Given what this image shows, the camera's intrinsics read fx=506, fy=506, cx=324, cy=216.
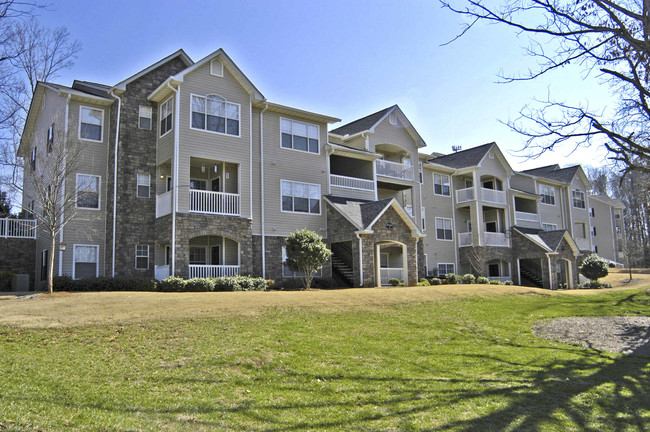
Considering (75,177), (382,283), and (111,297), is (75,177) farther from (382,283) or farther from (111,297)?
(382,283)

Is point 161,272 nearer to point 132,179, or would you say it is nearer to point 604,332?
point 132,179

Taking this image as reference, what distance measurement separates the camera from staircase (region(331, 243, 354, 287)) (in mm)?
26328

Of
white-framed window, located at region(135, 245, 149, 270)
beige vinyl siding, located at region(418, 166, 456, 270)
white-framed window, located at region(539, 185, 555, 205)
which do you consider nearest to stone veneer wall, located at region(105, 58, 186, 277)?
white-framed window, located at region(135, 245, 149, 270)

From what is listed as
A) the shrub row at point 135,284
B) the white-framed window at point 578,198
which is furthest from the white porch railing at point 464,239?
the shrub row at point 135,284

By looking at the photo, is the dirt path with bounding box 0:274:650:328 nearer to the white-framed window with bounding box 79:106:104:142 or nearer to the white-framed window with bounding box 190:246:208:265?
the white-framed window with bounding box 190:246:208:265

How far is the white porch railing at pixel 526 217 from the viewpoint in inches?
1599

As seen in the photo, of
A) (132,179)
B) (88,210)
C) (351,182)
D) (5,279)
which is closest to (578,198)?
(351,182)

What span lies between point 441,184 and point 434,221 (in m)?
3.04

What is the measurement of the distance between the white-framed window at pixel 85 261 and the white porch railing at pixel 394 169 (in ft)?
54.1

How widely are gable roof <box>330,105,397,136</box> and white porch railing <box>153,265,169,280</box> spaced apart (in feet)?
47.8

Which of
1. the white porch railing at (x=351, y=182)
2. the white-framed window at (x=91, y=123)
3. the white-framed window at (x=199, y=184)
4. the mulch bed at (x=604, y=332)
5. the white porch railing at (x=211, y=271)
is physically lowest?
the mulch bed at (x=604, y=332)

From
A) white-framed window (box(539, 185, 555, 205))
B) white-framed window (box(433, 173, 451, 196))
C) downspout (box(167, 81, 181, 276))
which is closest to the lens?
downspout (box(167, 81, 181, 276))

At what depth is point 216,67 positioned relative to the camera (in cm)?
2380

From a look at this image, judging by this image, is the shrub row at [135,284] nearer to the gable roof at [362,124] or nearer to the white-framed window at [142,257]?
the white-framed window at [142,257]
